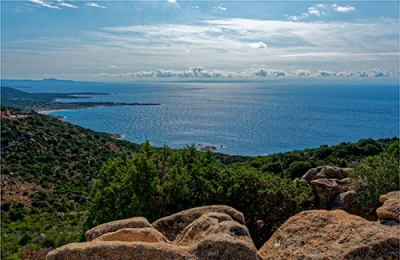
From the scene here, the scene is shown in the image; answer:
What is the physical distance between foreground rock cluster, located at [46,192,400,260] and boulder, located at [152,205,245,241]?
26mm

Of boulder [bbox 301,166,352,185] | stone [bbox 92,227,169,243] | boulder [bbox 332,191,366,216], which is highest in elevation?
stone [bbox 92,227,169,243]

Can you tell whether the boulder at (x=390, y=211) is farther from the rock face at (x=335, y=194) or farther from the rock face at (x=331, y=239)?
the rock face at (x=335, y=194)

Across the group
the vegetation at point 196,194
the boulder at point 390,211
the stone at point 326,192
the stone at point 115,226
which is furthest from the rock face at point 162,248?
the stone at point 326,192

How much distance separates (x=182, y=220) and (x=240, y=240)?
3217mm

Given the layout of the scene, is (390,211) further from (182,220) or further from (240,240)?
(182,220)

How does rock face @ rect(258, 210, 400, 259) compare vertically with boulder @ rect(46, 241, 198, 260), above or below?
below

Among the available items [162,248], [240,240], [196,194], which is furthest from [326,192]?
[162,248]

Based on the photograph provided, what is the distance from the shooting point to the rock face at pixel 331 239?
6352 millimetres

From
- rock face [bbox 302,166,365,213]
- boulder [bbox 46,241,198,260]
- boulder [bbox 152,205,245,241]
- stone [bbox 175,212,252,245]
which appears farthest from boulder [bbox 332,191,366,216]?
boulder [bbox 46,241,198,260]

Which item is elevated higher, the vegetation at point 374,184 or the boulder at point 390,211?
the boulder at point 390,211

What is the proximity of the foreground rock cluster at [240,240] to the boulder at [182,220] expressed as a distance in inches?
1.0

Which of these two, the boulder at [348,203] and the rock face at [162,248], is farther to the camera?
the boulder at [348,203]

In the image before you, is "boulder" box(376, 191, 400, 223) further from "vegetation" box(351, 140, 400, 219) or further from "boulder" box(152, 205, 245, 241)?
"vegetation" box(351, 140, 400, 219)

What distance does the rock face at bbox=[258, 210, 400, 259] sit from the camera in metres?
6.35
